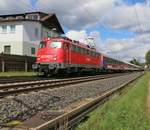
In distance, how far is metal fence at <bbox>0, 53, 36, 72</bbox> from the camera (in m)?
38.8

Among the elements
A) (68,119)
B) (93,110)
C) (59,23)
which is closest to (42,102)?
(93,110)

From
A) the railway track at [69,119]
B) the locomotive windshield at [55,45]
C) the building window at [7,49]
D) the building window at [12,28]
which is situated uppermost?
the building window at [12,28]


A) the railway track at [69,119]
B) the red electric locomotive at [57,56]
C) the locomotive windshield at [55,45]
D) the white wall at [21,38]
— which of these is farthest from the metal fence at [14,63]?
the railway track at [69,119]

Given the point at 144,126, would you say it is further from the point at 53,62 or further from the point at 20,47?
the point at 20,47

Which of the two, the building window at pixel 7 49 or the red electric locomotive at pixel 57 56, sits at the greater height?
the building window at pixel 7 49

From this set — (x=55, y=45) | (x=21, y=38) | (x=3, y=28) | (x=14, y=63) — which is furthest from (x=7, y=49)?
(x=55, y=45)

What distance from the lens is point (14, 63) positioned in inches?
1622

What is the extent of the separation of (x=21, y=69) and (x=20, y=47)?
14.4 m

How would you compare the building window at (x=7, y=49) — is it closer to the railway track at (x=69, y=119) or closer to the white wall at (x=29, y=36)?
the white wall at (x=29, y=36)

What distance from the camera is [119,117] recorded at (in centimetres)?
952

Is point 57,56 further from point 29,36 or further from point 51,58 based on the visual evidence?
point 29,36

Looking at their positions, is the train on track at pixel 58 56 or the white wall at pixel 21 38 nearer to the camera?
the train on track at pixel 58 56

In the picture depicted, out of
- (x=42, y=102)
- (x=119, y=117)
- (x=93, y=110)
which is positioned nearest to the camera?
(x=119, y=117)

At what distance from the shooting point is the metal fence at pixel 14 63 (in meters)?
38.8
